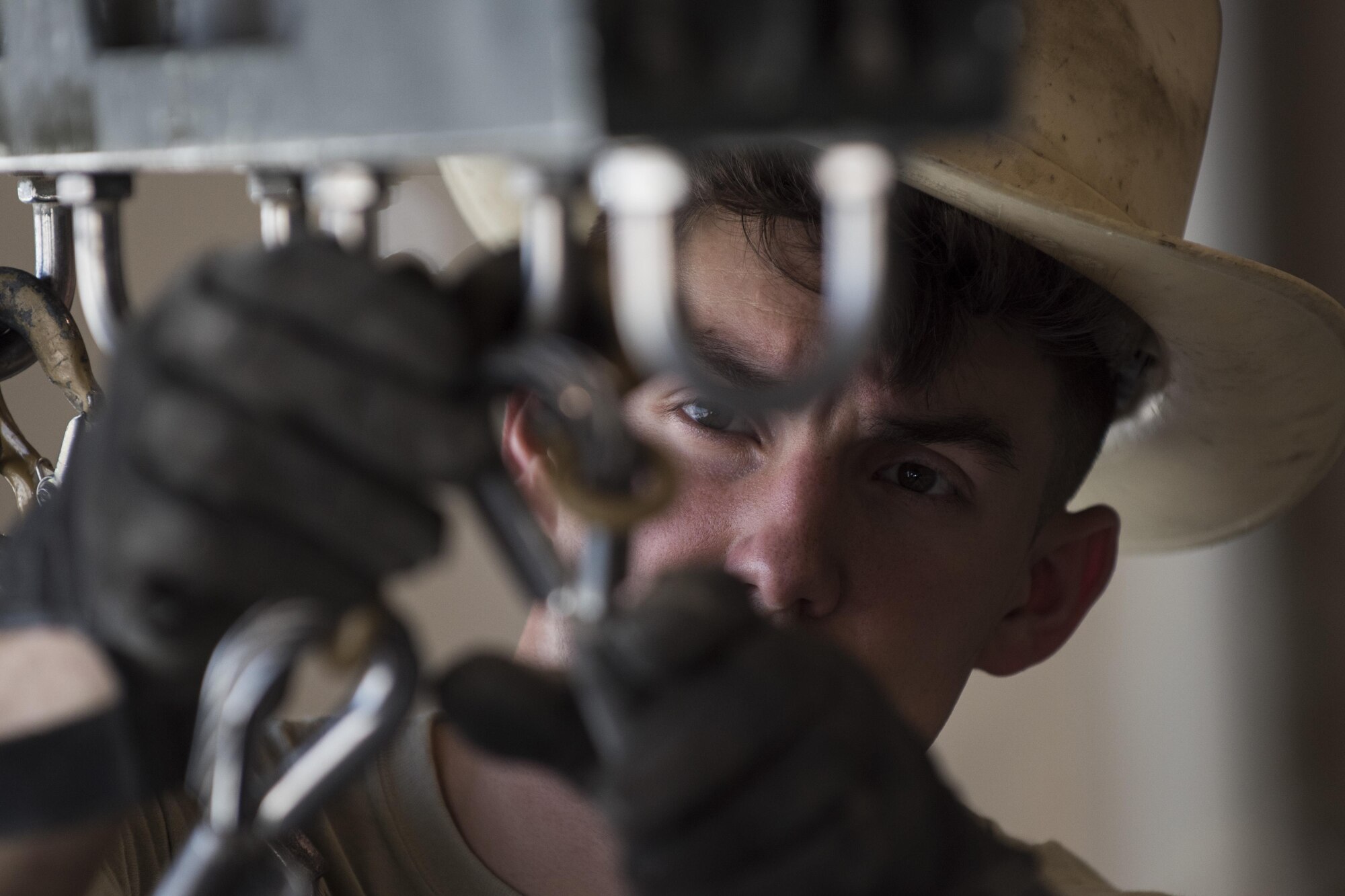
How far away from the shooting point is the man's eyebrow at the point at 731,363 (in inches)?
33.2

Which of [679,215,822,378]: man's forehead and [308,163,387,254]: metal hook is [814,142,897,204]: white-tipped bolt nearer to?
[308,163,387,254]: metal hook

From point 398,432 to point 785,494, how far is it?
1.59ft

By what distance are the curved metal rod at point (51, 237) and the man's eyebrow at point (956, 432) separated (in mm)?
459

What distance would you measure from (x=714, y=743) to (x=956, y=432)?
540 mm

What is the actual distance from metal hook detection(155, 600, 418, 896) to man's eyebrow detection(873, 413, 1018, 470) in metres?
0.50

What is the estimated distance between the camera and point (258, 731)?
410mm

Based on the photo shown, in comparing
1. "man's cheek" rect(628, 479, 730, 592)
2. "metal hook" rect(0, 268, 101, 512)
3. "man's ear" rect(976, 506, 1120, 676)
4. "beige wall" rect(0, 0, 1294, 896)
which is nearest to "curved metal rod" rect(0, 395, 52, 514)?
"metal hook" rect(0, 268, 101, 512)

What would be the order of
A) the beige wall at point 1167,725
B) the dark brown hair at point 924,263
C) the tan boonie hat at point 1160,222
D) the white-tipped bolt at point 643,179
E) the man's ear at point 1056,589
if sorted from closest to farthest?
the white-tipped bolt at point 643,179, the tan boonie hat at point 1160,222, the dark brown hair at point 924,263, the man's ear at point 1056,589, the beige wall at point 1167,725

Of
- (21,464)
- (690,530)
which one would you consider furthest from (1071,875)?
(21,464)

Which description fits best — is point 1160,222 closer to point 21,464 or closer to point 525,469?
point 525,469

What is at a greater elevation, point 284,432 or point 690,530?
point 284,432

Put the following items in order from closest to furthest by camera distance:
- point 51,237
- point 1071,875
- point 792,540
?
point 51,237 < point 792,540 < point 1071,875

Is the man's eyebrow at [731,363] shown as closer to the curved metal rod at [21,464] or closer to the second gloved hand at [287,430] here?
the curved metal rod at [21,464]

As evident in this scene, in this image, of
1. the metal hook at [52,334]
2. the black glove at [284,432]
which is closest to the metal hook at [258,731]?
the black glove at [284,432]
